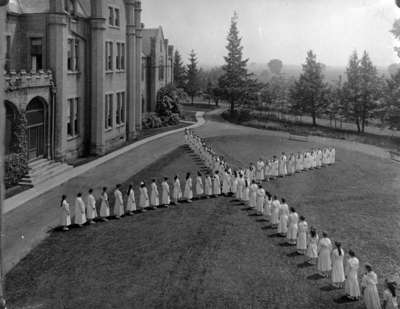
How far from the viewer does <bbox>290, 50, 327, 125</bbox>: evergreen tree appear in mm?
63875

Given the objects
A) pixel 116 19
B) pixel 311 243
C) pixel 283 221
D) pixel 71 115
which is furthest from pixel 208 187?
pixel 116 19

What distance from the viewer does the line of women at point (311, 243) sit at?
13.1 m

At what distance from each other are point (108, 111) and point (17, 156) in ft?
40.7

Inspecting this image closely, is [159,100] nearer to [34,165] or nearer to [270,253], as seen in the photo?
[34,165]

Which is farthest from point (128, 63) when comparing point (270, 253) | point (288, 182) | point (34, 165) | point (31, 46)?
point (270, 253)

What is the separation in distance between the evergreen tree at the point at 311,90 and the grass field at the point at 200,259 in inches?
1547

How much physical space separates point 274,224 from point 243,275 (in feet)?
19.0

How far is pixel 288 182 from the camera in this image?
29.4 m

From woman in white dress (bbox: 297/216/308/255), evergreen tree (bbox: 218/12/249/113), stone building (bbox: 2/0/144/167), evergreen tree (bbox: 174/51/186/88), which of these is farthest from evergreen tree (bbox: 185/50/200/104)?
woman in white dress (bbox: 297/216/308/255)

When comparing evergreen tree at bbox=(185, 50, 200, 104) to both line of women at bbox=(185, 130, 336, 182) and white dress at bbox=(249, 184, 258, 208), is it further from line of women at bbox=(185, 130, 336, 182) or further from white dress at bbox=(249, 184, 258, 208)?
white dress at bbox=(249, 184, 258, 208)

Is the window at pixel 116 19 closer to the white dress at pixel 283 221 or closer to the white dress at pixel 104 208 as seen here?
the white dress at pixel 104 208

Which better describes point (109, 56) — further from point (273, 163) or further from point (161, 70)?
point (161, 70)

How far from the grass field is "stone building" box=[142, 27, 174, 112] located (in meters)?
32.1

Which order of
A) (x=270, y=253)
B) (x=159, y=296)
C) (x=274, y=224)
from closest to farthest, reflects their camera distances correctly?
(x=159, y=296), (x=270, y=253), (x=274, y=224)
